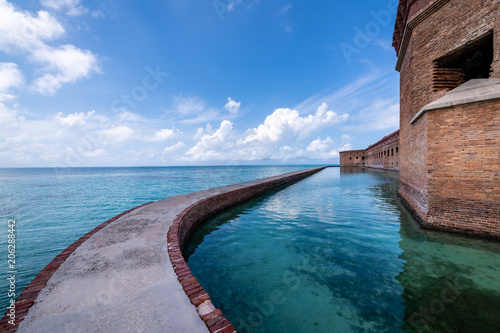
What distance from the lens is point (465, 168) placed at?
5.00m

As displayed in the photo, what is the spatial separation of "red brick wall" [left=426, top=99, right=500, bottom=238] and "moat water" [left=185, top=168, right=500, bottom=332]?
0.48m

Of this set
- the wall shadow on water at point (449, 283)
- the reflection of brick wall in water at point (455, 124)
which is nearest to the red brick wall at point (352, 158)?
the reflection of brick wall in water at point (455, 124)

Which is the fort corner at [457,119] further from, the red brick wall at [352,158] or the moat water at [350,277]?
the red brick wall at [352,158]

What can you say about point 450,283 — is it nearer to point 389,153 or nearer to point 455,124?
point 455,124

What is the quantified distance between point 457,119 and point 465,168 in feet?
4.01

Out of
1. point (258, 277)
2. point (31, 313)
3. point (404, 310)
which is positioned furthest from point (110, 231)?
point (404, 310)

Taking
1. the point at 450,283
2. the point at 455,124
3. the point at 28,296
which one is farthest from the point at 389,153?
the point at 28,296

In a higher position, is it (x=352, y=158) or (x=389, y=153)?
(x=389, y=153)

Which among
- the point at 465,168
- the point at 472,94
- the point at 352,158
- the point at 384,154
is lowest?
the point at 465,168

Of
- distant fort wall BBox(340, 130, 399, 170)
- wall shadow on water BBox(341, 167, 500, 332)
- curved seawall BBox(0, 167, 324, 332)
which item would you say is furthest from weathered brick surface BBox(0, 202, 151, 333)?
distant fort wall BBox(340, 130, 399, 170)

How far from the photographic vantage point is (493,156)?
183 inches

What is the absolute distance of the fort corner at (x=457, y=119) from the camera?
4.71 m

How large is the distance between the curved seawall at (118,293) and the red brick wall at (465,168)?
248 inches

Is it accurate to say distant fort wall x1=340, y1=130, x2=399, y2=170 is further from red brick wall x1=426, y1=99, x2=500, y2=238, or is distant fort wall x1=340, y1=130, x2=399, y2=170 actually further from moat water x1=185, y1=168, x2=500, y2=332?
moat water x1=185, y1=168, x2=500, y2=332
